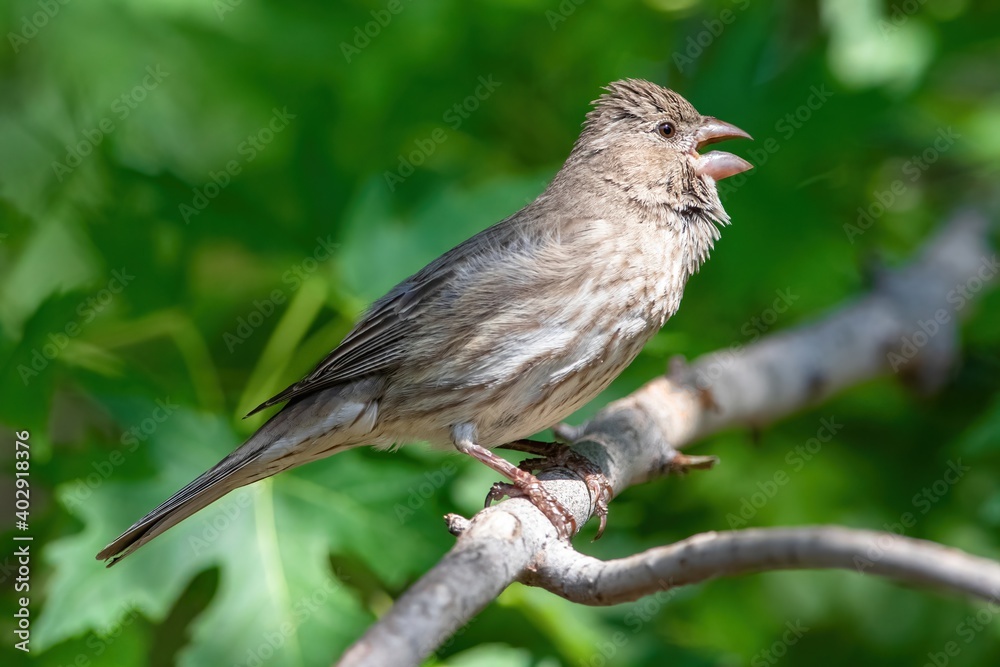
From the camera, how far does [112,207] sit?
436cm

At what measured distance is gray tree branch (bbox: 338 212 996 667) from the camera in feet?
6.59

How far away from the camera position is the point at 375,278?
14.4 feet

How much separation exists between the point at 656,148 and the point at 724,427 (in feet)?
4.07

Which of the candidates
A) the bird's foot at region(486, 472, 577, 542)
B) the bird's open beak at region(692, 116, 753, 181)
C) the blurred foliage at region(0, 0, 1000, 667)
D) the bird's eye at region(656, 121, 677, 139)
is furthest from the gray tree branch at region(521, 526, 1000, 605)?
the bird's eye at region(656, 121, 677, 139)

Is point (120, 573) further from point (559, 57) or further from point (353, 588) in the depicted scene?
point (559, 57)

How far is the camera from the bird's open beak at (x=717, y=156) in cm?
431

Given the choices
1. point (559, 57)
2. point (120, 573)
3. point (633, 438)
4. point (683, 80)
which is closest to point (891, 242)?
point (683, 80)

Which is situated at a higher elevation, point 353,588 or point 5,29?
point 5,29

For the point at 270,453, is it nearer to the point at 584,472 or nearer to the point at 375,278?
the point at 375,278

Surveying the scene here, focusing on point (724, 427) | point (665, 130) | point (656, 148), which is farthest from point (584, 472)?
point (665, 130)

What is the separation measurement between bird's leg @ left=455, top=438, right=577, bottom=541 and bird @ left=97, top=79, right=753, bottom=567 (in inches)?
0.4

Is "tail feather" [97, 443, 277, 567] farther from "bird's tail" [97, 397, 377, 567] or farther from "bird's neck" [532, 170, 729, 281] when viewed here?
"bird's neck" [532, 170, 729, 281]

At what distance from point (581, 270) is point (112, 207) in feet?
6.52

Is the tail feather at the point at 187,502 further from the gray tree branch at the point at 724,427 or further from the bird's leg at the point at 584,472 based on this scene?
the gray tree branch at the point at 724,427
